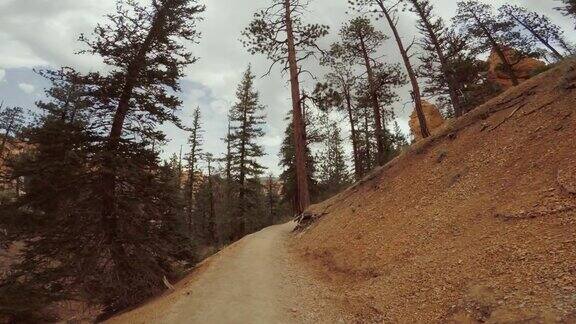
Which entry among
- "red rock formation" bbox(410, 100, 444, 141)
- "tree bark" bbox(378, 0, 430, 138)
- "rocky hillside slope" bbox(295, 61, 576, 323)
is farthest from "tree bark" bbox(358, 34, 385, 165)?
"red rock formation" bbox(410, 100, 444, 141)

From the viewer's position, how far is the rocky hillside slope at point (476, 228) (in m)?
5.95

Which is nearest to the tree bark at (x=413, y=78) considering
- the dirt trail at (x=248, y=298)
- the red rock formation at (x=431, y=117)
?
the dirt trail at (x=248, y=298)

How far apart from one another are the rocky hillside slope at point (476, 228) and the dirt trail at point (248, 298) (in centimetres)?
69

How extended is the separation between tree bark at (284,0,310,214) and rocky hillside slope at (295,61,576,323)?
324 cm

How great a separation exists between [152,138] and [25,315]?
782cm

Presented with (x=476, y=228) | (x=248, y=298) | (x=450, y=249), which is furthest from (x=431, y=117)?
(x=248, y=298)

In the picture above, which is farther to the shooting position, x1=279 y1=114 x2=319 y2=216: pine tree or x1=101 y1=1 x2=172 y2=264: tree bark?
x1=279 y1=114 x2=319 y2=216: pine tree

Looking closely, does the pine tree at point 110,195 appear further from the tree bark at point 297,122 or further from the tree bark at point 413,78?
the tree bark at point 413,78

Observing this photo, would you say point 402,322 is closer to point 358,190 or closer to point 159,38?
point 358,190

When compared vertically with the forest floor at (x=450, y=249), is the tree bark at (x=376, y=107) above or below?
above

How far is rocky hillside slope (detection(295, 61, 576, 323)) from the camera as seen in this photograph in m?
5.95

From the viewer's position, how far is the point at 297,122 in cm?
1817

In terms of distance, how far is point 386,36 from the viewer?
2530 centimetres

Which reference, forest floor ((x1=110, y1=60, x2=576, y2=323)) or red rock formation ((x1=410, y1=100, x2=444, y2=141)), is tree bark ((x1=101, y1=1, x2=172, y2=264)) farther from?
red rock formation ((x1=410, y1=100, x2=444, y2=141))
